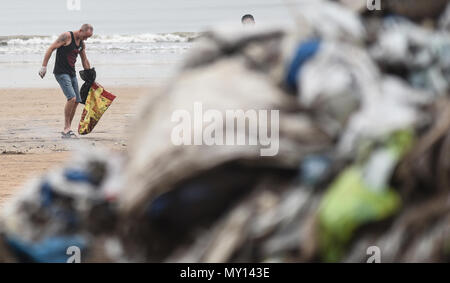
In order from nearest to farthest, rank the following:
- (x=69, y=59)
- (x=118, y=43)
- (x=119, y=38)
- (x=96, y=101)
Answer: (x=96, y=101) → (x=69, y=59) → (x=118, y=43) → (x=119, y=38)

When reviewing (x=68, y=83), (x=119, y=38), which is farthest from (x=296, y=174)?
(x=119, y=38)

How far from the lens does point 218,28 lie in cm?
189

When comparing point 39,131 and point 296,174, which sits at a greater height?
point 296,174

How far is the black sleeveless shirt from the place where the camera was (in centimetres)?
965

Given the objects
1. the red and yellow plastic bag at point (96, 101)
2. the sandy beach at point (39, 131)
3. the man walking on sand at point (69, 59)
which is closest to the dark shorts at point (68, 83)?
the man walking on sand at point (69, 59)

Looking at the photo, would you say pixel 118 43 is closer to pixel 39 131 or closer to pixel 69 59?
pixel 39 131

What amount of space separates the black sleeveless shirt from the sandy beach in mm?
998

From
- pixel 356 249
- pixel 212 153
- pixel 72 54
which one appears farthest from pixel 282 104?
pixel 72 54

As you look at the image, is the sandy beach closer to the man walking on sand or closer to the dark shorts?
the man walking on sand

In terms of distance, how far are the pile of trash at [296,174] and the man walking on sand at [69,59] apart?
25.1 ft

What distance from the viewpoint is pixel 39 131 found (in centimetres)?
1164

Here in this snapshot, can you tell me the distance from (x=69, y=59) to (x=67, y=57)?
0.15 feet

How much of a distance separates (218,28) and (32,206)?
661mm
